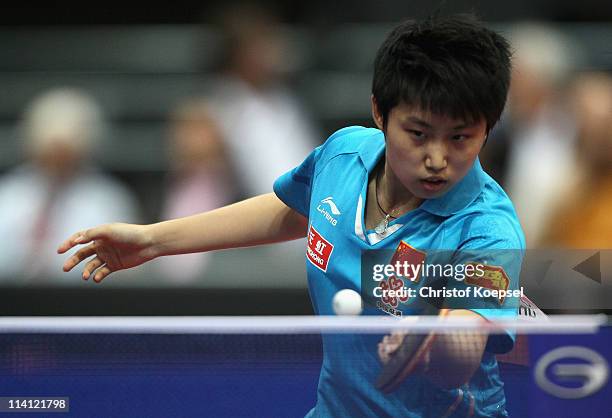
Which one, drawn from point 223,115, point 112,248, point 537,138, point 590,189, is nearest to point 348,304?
point 112,248

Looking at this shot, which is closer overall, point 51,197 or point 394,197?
point 394,197

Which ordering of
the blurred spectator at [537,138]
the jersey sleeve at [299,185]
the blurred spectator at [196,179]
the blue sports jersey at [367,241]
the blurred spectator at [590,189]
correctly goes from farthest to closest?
the blurred spectator at [196,179] → the blurred spectator at [537,138] → the blurred spectator at [590,189] → the jersey sleeve at [299,185] → the blue sports jersey at [367,241]

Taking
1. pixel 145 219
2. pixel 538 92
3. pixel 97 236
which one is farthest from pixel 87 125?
pixel 97 236

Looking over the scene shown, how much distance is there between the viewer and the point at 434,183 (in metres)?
1.60

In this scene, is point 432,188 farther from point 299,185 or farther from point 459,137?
point 299,185

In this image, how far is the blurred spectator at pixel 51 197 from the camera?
3621 mm

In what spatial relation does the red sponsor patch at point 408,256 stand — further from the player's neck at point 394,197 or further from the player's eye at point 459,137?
the player's eye at point 459,137

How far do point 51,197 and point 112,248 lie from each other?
2.00 metres

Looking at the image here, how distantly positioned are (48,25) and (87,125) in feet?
2.74

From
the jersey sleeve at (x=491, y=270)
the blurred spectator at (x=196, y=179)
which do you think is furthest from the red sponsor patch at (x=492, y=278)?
the blurred spectator at (x=196, y=179)

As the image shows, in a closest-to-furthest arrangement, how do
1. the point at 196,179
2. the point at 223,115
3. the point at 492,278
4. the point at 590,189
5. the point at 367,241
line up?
the point at 492,278 < the point at 367,241 < the point at 590,189 < the point at 196,179 < the point at 223,115

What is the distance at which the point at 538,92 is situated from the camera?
11.8 ft

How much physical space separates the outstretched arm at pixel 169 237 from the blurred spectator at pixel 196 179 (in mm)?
1607

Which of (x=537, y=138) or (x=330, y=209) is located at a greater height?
(x=537, y=138)
